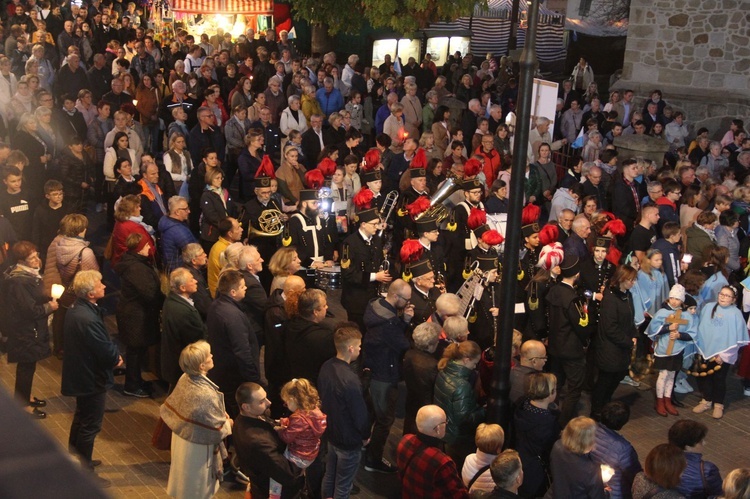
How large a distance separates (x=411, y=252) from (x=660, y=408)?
2.93 meters

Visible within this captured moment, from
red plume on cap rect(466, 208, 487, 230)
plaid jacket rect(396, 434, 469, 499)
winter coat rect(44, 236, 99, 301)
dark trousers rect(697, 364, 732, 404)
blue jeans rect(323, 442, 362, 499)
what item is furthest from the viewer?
red plume on cap rect(466, 208, 487, 230)

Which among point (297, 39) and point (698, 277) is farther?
point (297, 39)

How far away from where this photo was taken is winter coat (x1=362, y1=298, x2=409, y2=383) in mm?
7383

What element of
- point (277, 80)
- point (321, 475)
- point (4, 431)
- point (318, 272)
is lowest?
point (321, 475)

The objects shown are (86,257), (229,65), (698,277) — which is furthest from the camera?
(229,65)

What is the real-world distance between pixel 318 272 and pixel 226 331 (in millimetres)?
2594

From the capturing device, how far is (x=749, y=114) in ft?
64.4

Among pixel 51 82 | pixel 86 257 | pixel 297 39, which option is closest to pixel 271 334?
pixel 86 257

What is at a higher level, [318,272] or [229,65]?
[229,65]

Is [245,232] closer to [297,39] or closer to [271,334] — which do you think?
[271,334]

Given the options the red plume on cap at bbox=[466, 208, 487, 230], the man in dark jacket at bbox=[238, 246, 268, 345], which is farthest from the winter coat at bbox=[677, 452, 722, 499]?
the red plume on cap at bbox=[466, 208, 487, 230]

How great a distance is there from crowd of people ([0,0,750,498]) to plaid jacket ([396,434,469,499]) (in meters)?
0.02

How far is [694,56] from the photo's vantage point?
2036 cm

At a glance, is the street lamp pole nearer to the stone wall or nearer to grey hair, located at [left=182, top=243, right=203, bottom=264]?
grey hair, located at [left=182, top=243, right=203, bottom=264]
